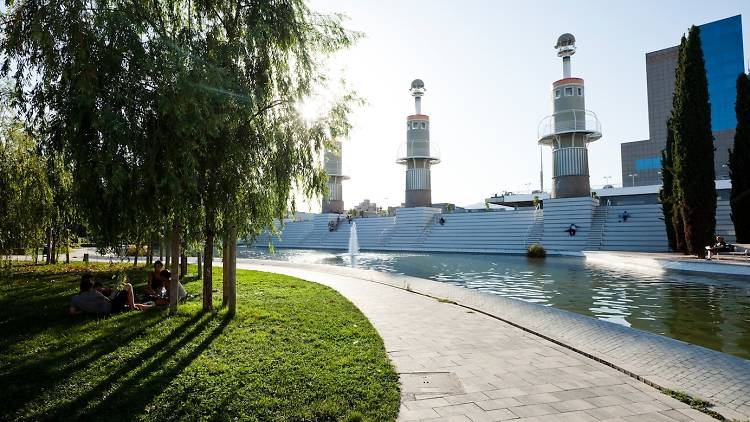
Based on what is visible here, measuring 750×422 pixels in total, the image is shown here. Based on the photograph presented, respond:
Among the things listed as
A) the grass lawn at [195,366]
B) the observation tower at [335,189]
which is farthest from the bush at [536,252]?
the observation tower at [335,189]

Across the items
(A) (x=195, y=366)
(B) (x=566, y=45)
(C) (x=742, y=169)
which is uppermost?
(B) (x=566, y=45)

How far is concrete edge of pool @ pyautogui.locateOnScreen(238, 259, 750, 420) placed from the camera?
5022 millimetres

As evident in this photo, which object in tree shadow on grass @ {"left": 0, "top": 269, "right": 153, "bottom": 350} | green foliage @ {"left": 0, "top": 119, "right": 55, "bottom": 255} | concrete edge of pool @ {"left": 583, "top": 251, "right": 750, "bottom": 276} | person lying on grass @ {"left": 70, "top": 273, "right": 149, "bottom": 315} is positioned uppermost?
green foliage @ {"left": 0, "top": 119, "right": 55, "bottom": 255}

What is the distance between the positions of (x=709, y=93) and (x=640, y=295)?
2410 inches

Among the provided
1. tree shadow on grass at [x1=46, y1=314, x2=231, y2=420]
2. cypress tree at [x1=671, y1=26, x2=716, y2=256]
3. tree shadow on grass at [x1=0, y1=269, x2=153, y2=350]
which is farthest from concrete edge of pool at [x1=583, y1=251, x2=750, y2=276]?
tree shadow on grass at [x1=0, y1=269, x2=153, y2=350]

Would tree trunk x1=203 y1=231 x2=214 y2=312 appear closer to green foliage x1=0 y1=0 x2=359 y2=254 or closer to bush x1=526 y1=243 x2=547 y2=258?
green foliage x1=0 y1=0 x2=359 y2=254

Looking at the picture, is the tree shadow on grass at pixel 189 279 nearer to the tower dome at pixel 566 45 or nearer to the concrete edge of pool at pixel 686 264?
the concrete edge of pool at pixel 686 264

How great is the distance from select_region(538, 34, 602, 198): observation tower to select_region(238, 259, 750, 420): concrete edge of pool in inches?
1263

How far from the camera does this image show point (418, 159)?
50469mm

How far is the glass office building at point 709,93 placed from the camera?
69625 millimetres

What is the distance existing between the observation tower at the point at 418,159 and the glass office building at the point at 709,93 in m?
44.4

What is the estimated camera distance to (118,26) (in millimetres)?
5727

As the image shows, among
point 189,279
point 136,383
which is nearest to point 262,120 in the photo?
point 136,383

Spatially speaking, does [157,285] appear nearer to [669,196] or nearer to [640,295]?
[640,295]
